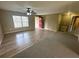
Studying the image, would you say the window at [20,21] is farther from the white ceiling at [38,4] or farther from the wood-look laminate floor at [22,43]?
the white ceiling at [38,4]

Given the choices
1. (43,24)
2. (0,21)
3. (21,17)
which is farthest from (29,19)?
(0,21)

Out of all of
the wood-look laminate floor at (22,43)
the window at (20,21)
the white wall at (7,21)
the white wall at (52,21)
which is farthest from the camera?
the white wall at (52,21)

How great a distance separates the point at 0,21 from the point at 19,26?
225 centimetres

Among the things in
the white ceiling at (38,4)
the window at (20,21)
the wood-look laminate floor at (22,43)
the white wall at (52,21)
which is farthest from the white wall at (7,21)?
the white wall at (52,21)

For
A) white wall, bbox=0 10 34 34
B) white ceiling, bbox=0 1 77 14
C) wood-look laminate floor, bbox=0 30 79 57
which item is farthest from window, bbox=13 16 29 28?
white ceiling, bbox=0 1 77 14

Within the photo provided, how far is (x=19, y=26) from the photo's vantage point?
8188 millimetres

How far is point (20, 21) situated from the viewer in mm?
8289

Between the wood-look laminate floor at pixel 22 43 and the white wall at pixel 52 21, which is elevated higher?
the white wall at pixel 52 21

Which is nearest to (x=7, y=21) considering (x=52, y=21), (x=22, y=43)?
(x=22, y=43)

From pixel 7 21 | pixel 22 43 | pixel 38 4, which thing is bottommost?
pixel 22 43

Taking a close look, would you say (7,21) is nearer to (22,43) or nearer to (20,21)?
(20,21)

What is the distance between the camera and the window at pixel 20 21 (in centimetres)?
770

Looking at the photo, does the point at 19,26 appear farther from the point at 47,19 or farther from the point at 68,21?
the point at 68,21

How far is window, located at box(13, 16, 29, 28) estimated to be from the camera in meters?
7.70
